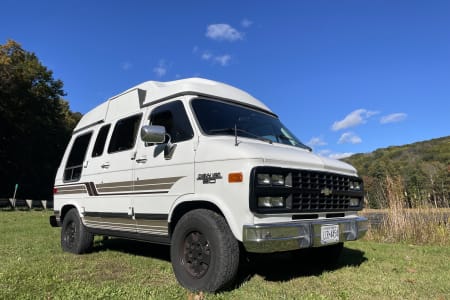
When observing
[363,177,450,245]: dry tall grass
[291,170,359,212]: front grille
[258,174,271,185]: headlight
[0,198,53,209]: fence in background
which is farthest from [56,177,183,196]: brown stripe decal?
[0,198,53,209]: fence in background

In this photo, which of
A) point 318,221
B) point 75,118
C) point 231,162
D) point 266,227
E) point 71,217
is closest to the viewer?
point 266,227

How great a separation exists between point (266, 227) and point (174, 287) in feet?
4.23

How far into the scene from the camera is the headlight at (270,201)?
3.99 m

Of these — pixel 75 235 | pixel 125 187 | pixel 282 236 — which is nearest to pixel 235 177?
pixel 282 236

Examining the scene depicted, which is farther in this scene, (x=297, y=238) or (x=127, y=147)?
(x=127, y=147)

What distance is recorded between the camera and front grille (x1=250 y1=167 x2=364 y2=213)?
399 cm

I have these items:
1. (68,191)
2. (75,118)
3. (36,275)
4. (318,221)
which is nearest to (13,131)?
(75,118)

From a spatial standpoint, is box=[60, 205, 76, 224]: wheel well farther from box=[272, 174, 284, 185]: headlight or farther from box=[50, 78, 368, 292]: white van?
box=[272, 174, 284, 185]: headlight

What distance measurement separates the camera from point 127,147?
590 centimetres

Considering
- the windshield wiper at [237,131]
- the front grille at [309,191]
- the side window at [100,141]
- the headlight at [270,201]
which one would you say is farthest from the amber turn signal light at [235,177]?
the side window at [100,141]

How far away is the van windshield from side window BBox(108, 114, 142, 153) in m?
1.26

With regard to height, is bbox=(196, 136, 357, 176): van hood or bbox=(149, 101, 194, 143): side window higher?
bbox=(149, 101, 194, 143): side window

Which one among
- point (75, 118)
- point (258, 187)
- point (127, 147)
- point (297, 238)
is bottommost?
point (297, 238)

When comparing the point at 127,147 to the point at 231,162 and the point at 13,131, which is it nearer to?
the point at 231,162
